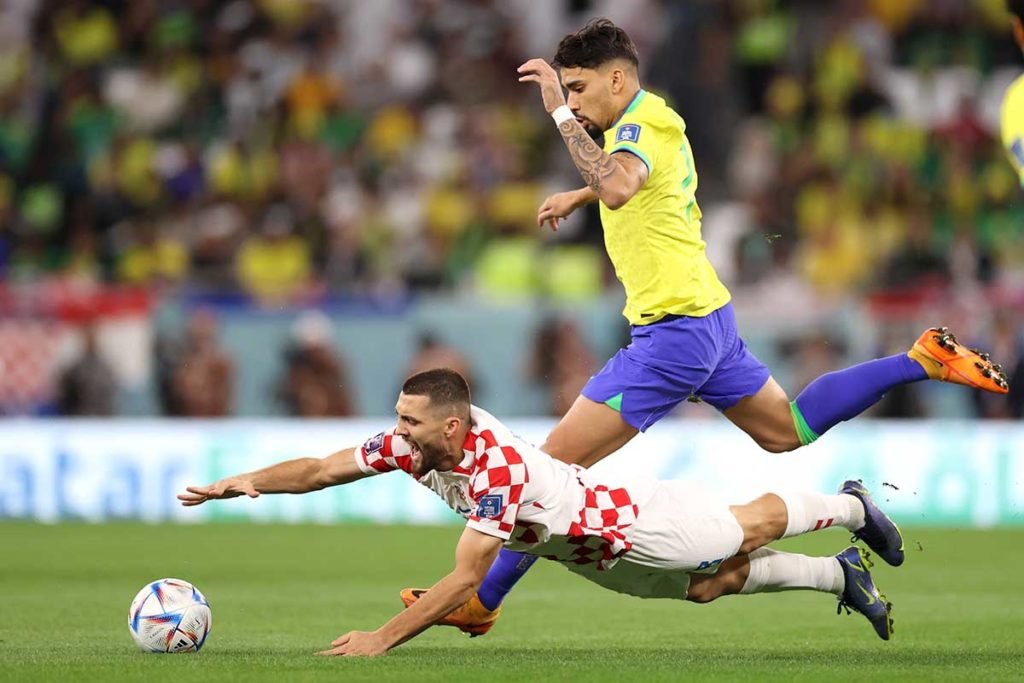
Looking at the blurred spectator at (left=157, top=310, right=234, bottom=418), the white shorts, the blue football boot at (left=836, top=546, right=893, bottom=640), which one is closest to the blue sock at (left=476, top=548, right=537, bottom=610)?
the white shorts

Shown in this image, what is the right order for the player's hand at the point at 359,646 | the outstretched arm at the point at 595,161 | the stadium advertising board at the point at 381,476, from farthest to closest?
the stadium advertising board at the point at 381,476 < the outstretched arm at the point at 595,161 < the player's hand at the point at 359,646

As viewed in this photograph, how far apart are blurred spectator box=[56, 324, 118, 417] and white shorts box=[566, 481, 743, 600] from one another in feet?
33.3

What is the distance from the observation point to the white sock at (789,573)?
8.10 meters

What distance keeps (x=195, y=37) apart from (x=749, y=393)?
49.8 feet

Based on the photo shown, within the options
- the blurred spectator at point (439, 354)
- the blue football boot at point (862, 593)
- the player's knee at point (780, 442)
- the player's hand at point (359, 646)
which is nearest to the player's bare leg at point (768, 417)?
the player's knee at point (780, 442)

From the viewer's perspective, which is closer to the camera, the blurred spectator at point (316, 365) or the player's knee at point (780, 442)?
the player's knee at point (780, 442)

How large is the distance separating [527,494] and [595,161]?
1.43 m

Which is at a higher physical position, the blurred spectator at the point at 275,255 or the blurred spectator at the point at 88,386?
the blurred spectator at the point at 275,255

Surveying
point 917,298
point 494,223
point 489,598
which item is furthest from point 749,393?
point 494,223

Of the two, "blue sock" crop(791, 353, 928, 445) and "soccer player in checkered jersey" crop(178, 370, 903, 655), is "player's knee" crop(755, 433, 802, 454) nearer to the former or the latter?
"blue sock" crop(791, 353, 928, 445)

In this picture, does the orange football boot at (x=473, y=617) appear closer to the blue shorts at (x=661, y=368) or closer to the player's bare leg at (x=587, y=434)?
the player's bare leg at (x=587, y=434)

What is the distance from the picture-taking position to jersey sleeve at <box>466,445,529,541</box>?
7.10 meters

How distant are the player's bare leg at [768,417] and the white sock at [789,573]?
61cm

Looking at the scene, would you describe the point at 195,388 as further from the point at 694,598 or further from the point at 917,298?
the point at 694,598
